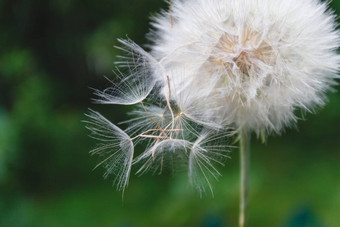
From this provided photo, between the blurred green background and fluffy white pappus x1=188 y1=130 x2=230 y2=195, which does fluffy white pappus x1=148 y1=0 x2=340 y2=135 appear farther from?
the blurred green background

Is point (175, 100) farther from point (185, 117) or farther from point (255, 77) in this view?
point (255, 77)

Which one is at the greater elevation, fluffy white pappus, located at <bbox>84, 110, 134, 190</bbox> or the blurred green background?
the blurred green background

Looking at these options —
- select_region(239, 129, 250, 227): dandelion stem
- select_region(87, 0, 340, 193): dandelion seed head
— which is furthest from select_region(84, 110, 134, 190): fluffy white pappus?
select_region(239, 129, 250, 227): dandelion stem

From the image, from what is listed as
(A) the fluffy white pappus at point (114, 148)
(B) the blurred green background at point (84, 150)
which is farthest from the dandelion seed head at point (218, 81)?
(B) the blurred green background at point (84, 150)

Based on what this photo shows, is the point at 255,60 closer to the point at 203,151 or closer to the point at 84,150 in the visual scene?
the point at 203,151

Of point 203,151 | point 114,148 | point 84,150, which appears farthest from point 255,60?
point 84,150
